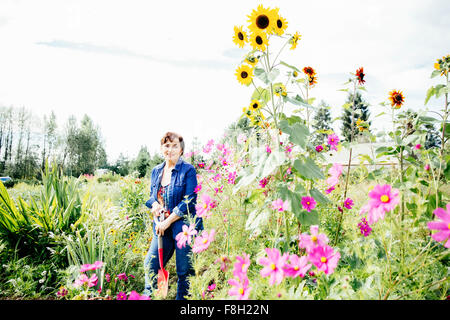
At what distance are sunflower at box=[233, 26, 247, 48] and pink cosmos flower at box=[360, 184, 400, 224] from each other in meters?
1.13

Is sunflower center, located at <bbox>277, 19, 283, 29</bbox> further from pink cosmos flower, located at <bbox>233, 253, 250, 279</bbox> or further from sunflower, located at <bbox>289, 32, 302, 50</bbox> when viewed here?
pink cosmos flower, located at <bbox>233, 253, 250, 279</bbox>

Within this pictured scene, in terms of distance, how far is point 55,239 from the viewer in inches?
88.7

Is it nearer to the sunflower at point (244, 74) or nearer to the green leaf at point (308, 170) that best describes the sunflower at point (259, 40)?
the sunflower at point (244, 74)

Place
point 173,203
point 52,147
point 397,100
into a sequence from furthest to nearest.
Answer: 1. point 52,147
2. point 173,203
3. point 397,100

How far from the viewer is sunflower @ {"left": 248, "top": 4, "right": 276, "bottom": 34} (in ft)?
4.29

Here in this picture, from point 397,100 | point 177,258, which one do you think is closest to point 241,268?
point 177,258

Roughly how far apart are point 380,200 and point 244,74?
3.38ft

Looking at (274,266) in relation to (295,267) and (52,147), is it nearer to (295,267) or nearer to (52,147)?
(295,267)

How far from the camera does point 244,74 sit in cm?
148

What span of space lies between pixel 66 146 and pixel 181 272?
89.0 ft

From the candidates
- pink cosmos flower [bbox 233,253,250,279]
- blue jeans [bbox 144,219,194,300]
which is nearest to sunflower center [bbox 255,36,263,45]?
pink cosmos flower [bbox 233,253,250,279]

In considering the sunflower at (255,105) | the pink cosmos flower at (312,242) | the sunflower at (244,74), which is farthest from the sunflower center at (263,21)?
the pink cosmos flower at (312,242)

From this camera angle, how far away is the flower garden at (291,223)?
3.13 ft
